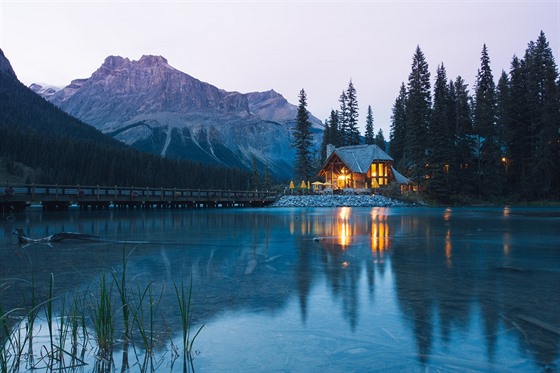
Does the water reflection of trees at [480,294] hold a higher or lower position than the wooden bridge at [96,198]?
lower

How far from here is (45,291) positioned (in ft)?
28.0

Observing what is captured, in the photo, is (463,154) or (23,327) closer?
(23,327)

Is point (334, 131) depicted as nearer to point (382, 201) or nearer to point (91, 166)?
point (382, 201)

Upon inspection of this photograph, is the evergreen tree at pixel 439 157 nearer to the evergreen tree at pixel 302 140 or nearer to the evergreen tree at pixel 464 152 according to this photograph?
the evergreen tree at pixel 464 152

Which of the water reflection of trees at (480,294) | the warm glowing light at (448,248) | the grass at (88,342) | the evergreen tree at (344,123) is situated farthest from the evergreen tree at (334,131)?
the grass at (88,342)

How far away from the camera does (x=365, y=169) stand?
72.9 m

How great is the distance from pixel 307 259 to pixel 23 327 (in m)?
8.26

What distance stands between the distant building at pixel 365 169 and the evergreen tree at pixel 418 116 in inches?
141

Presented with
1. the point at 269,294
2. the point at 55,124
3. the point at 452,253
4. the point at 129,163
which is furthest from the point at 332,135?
the point at 55,124

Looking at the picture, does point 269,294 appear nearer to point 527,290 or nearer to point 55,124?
point 527,290

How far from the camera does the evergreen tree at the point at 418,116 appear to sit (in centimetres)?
7000

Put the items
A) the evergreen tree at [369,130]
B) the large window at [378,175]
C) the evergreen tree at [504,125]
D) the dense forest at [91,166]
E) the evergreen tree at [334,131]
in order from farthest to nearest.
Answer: the evergreen tree at [369,130]
the evergreen tree at [334,131]
the dense forest at [91,166]
the large window at [378,175]
the evergreen tree at [504,125]

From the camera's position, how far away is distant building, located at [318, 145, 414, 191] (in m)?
73.4

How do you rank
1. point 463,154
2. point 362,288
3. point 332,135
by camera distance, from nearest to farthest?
point 362,288 → point 463,154 → point 332,135
